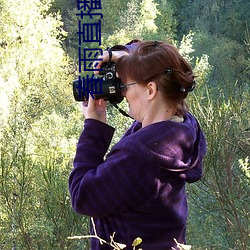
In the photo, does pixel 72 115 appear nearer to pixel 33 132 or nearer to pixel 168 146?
pixel 33 132

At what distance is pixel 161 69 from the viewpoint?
72cm

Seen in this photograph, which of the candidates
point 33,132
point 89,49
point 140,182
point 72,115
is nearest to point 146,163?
point 140,182

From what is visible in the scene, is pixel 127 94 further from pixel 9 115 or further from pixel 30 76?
pixel 30 76

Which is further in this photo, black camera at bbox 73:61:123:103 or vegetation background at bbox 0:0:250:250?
vegetation background at bbox 0:0:250:250

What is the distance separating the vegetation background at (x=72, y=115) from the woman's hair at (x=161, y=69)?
1.50 ft

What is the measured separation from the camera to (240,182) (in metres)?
2.37

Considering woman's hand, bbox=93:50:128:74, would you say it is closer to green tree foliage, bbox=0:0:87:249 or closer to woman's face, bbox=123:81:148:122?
woman's face, bbox=123:81:148:122

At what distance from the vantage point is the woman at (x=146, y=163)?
0.71m

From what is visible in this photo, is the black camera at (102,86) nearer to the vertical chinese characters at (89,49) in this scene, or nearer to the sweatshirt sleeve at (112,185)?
the vertical chinese characters at (89,49)

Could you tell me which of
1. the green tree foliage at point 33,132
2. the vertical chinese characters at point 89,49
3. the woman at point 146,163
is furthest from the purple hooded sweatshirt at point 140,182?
the green tree foliage at point 33,132

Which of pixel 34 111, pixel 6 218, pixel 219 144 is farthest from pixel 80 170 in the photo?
pixel 34 111

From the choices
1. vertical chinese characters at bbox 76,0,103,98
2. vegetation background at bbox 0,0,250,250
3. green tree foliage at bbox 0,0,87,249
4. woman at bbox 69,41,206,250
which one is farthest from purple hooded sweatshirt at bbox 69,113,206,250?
green tree foliage at bbox 0,0,87,249

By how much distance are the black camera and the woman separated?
0.8 inches

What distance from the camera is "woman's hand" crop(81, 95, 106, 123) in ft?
2.66
